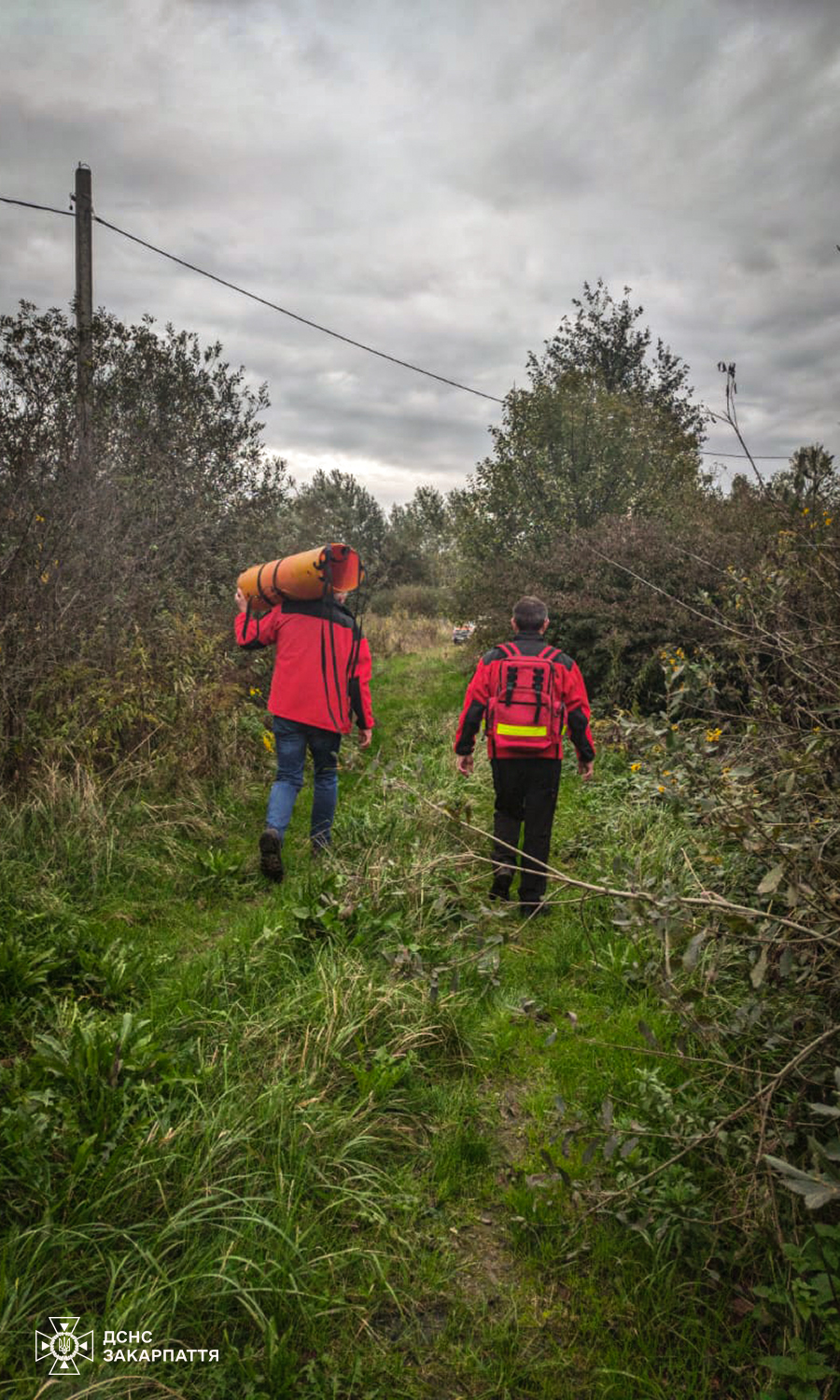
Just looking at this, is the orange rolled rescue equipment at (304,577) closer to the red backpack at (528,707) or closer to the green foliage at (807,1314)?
the red backpack at (528,707)

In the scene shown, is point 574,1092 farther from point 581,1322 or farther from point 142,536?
point 142,536

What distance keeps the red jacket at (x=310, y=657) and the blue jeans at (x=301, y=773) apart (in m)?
0.11

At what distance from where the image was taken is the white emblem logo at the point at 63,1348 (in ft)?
5.31

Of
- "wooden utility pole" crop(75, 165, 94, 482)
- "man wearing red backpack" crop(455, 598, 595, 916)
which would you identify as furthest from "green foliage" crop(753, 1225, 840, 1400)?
"wooden utility pole" crop(75, 165, 94, 482)

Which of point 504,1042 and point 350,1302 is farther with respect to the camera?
point 504,1042

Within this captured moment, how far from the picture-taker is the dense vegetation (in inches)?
70.1

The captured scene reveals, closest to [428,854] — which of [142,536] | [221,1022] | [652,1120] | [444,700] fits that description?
[221,1022]

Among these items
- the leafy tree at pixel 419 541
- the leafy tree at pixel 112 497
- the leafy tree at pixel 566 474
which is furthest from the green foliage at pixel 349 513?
the leafy tree at pixel 112 497

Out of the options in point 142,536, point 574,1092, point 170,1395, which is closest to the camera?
point 170,1395

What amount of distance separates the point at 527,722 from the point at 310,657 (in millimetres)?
1520

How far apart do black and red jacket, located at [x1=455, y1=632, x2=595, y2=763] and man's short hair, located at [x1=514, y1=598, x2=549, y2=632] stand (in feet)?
0.17

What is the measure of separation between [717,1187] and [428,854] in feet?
8.40

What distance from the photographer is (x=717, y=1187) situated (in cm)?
205

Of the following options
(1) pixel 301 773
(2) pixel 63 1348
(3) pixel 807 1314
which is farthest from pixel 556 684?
(2) pixel 63 1348
